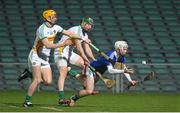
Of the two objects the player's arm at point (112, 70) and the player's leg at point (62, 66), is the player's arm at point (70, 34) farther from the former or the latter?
the player's arm at point (112, 70)

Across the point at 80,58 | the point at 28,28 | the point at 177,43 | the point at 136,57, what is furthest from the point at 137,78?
the point at 80,58

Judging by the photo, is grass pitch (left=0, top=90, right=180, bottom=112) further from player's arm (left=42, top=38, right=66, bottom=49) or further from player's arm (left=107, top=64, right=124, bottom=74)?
player's arm (left=42, top=38, right=66, bottom=49)

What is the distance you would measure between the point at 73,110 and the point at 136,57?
430 inches

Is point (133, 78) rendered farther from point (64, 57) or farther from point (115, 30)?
point (64, 57)

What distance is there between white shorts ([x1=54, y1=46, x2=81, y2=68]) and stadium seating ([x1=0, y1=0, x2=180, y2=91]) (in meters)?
6.86

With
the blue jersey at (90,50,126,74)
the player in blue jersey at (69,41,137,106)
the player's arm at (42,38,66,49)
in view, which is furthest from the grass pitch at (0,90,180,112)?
the player's arm at (42,38,66,49)

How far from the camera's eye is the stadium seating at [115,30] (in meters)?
20.9

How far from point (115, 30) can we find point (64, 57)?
10791mm

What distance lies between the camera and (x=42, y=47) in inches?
517

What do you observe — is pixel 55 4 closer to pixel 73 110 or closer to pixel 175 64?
pixel 175 64

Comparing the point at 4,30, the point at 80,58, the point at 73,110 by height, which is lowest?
the point at 73,110

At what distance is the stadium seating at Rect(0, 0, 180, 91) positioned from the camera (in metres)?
20.9

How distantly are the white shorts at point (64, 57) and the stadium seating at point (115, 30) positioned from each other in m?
6.86

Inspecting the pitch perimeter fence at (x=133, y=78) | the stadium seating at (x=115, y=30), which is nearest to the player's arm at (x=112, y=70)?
the pitch perimeter fence at (x=133, y=78)
